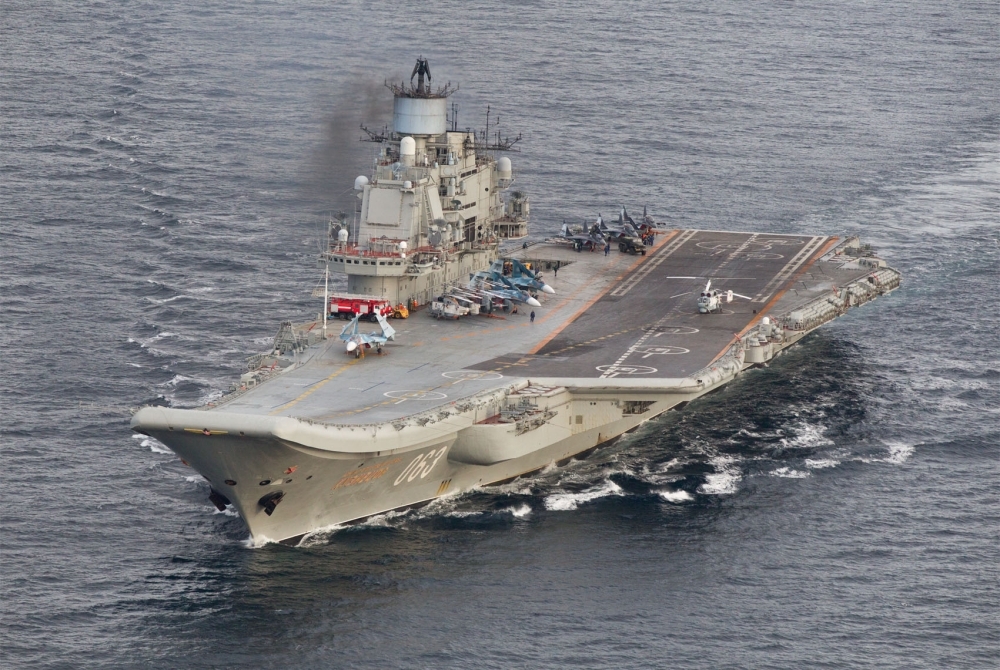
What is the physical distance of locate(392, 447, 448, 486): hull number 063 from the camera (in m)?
46.4

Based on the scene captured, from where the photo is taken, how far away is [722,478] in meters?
50.0

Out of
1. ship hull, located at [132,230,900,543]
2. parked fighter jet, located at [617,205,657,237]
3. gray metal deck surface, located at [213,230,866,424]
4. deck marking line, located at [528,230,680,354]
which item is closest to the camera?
ship hull, located at [132,230,900,543]

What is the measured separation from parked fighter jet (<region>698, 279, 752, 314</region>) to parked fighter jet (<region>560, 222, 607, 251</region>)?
26.8 feet

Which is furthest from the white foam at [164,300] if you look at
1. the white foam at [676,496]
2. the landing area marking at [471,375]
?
the white foam at [676,496]

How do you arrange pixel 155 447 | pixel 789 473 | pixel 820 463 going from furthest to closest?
pixel 155 447 → pixel 820 463 → pixel 789 473

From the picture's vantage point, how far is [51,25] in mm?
103750

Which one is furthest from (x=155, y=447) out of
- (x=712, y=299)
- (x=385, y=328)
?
(x=712, y=299)

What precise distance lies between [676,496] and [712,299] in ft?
37.2

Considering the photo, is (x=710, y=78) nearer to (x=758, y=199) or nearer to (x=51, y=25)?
(x=758, y=199)

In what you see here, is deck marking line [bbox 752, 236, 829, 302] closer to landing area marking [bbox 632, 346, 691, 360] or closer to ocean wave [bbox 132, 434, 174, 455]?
landing area marking [bbox 632, 346, 691, 360]

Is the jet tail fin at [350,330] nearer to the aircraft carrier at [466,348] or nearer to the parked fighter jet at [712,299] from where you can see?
the aircraft carrier at [466,348]

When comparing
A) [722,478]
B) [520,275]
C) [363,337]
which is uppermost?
[520,275]

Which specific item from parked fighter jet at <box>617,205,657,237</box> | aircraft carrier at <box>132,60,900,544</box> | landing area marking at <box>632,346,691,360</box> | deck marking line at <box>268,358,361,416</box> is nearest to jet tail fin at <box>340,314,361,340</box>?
aircraft carrier at <box>132,60,900,544</box>

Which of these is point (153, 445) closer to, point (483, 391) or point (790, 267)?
point (483, 391)
